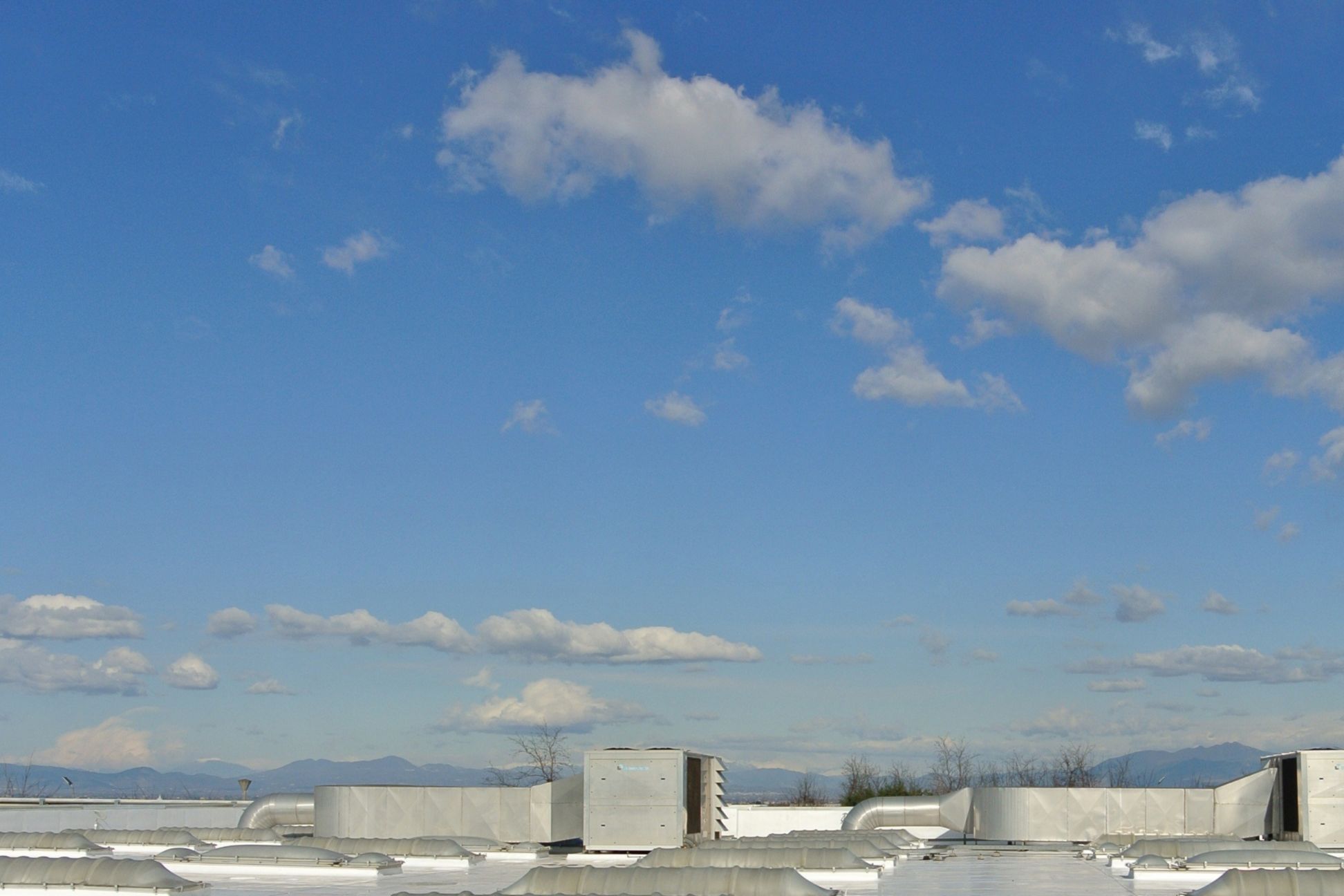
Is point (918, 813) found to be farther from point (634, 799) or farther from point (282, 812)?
point (282, 812)

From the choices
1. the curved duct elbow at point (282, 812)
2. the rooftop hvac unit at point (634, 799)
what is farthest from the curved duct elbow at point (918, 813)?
the curved duct elbow at point (282, 812)

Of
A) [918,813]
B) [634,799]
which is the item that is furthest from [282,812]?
[918,813]

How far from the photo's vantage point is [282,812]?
199 ft

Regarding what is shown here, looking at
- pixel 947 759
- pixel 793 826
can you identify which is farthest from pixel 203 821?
pixel 947 759

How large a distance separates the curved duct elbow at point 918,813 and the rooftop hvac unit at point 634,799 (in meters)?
17.1

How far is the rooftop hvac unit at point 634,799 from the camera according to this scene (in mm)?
48562

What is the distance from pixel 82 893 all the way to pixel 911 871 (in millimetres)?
21534

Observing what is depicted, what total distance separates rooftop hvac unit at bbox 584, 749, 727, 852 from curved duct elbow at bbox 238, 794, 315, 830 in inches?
657

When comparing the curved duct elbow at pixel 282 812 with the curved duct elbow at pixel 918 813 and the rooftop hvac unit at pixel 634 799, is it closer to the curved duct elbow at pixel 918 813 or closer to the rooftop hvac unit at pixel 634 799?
the rooftop hvac unit at pixel 634 799

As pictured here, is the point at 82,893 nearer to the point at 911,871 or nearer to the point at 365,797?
the point at 911,871

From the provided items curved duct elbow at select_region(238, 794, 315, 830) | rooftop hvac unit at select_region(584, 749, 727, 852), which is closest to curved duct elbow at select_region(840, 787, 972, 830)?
rooftop hvac unit at select_region(584, 749, 727, 852)

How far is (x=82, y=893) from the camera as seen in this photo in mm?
28578

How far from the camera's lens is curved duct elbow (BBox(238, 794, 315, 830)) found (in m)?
60.4

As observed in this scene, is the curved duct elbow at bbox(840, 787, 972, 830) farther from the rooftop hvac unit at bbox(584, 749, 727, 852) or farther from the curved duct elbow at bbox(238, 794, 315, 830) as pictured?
the curved duct elbow at bbox(238, 794, 315, 830)
